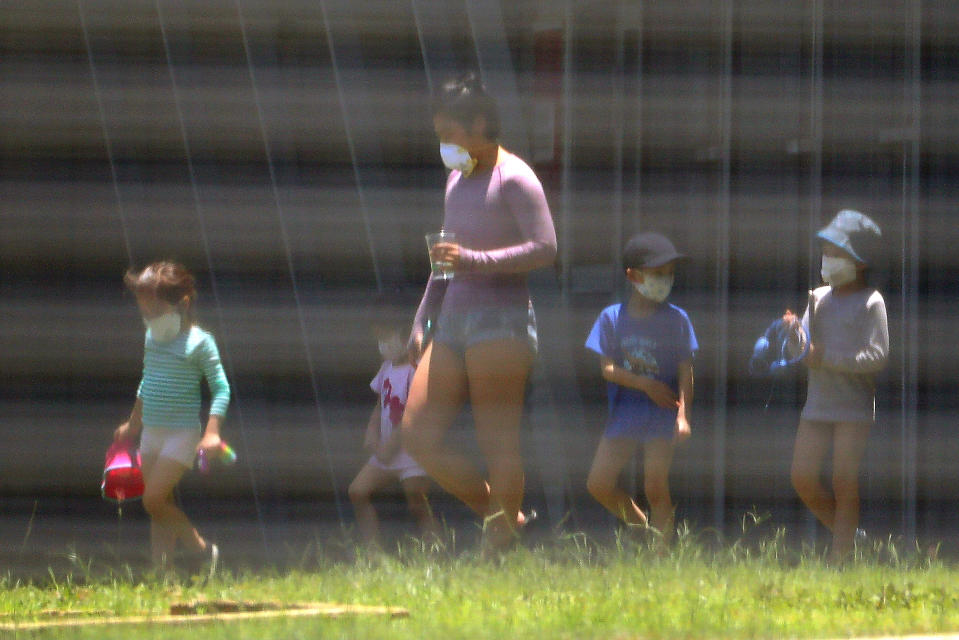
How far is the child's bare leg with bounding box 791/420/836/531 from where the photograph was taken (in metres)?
5.18

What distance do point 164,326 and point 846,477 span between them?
230 cm

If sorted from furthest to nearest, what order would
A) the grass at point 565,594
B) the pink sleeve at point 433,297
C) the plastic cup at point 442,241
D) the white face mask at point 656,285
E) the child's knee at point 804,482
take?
the white face mask at point 656,285 < the child's knee at point 804,482 < the pink sleeve at point 433,297 < the plastic cup at point 442,241 < the grass at point 565,594

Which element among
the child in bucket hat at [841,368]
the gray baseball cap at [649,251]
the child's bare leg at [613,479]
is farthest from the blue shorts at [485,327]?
the child in bucket hat at [841,368]

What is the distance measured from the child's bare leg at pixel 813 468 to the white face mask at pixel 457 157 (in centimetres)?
154

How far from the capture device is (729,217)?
5082mm

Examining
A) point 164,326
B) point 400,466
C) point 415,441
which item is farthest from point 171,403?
point 415,441

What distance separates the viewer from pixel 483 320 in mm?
4461

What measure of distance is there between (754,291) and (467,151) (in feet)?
4.18

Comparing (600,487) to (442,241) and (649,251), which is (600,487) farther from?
(442,241)

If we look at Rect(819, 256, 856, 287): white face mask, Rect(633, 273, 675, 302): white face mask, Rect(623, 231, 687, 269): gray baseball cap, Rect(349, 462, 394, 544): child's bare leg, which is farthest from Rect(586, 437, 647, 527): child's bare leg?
Rect(819, 256, 856, 287): white face mask

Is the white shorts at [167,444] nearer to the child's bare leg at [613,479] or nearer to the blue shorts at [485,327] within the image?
the blue shorts at [485,327]

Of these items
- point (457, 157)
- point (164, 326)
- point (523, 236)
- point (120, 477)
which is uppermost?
point (457, 157)

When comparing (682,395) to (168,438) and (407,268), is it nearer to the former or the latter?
(407,268)

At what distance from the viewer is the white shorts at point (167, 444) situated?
17.5 feet
